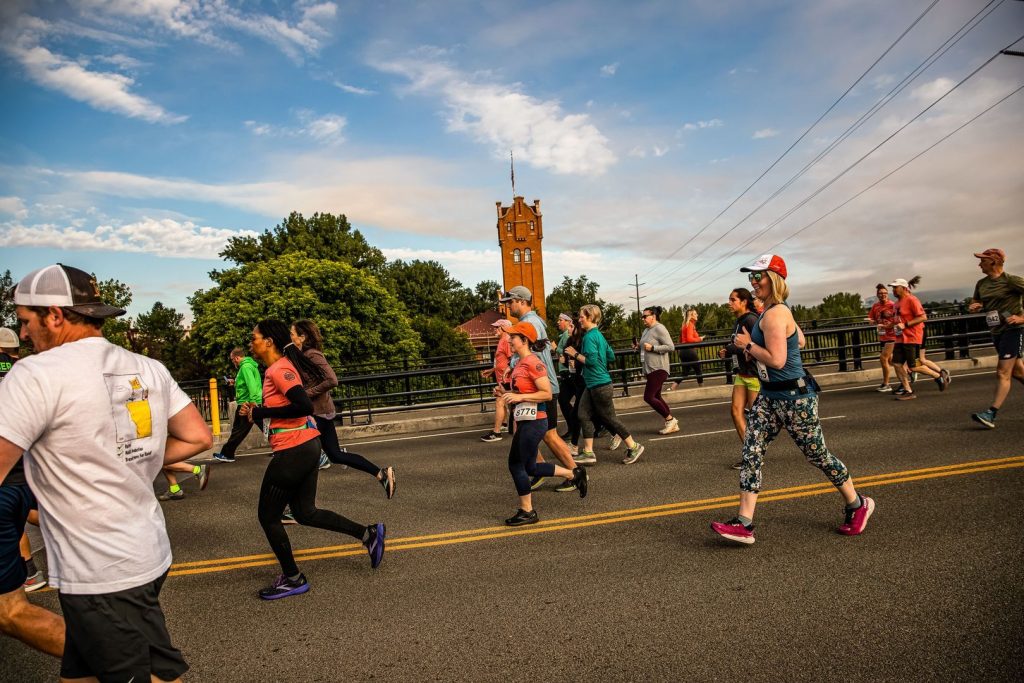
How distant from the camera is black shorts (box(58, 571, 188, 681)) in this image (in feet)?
7.31

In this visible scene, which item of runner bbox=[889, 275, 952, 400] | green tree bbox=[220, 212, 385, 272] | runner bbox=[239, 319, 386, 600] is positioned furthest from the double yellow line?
green tree bbox=[220, 212, 385, 272]

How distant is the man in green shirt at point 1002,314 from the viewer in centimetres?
826

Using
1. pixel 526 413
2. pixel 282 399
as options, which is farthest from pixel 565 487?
pixel 282 399

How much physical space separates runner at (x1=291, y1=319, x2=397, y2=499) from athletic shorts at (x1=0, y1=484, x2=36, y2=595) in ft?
9.53

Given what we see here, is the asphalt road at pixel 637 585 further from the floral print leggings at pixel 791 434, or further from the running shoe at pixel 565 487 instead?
the floral print leggings at pixel 791 434

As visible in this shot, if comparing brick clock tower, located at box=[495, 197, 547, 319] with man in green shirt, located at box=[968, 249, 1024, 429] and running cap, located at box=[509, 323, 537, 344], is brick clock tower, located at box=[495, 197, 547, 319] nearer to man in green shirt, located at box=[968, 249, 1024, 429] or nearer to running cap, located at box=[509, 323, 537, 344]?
man in green shirt, located at box=[968, 249, 1024, 429]

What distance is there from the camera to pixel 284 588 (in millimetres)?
4691

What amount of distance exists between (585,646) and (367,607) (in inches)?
60.9

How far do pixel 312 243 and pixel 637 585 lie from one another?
46.0m

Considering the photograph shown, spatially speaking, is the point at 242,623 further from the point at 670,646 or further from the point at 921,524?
the point at 921,524

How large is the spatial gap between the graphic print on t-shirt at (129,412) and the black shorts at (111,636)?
468 mm

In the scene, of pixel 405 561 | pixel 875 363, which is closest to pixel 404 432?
pixel 405 561

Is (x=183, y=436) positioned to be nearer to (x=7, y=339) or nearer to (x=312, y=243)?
(x=7, y=339)

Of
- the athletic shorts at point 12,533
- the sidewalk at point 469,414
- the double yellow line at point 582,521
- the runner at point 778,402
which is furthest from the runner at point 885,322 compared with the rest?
the athletic shorts at point 12,533
